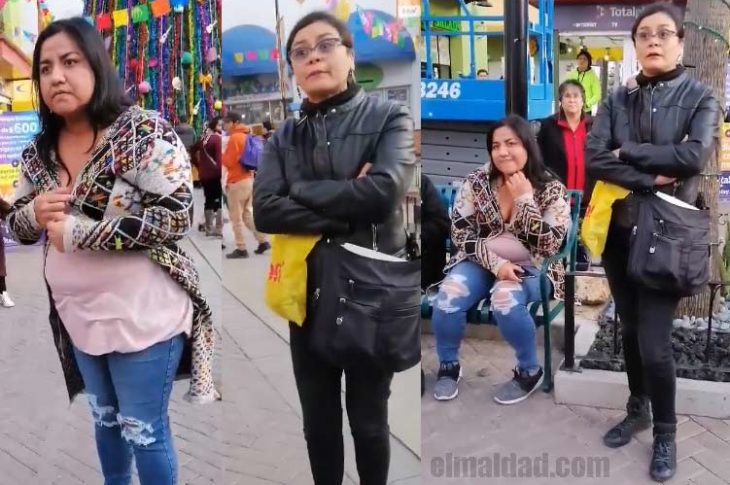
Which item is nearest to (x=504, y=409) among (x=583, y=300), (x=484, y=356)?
(x=484, y=356)

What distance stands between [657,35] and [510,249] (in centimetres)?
86

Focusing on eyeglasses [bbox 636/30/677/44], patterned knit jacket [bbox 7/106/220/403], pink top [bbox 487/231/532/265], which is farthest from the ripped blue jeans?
eyeglasses [bbox 636/30/677/44]

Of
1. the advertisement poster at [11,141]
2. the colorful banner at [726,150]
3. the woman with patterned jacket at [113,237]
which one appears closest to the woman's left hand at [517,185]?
the woman with patterned jacket at [113,237]

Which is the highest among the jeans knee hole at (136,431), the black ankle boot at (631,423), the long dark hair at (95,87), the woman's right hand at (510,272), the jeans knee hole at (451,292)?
the long dark hair at (95,87)

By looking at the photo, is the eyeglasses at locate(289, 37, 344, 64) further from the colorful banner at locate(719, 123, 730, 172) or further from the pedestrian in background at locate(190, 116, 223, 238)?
the colorful banner at locate(719, 123, 730, 172)

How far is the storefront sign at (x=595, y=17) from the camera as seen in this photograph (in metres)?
2.38

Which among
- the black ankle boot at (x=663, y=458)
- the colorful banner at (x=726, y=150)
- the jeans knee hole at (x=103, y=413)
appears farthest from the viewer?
the colorful banner at (x=726, y=150)

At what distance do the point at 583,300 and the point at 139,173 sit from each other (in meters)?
2.69

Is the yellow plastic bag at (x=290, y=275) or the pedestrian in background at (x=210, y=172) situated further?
the pedestrian in background at (x=210, y=172)

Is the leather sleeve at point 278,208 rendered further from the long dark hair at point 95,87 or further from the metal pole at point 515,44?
the metal pole at point 515,44

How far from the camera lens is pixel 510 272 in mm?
2635

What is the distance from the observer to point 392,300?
1367mm

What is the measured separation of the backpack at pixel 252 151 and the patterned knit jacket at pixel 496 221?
1062 mm
